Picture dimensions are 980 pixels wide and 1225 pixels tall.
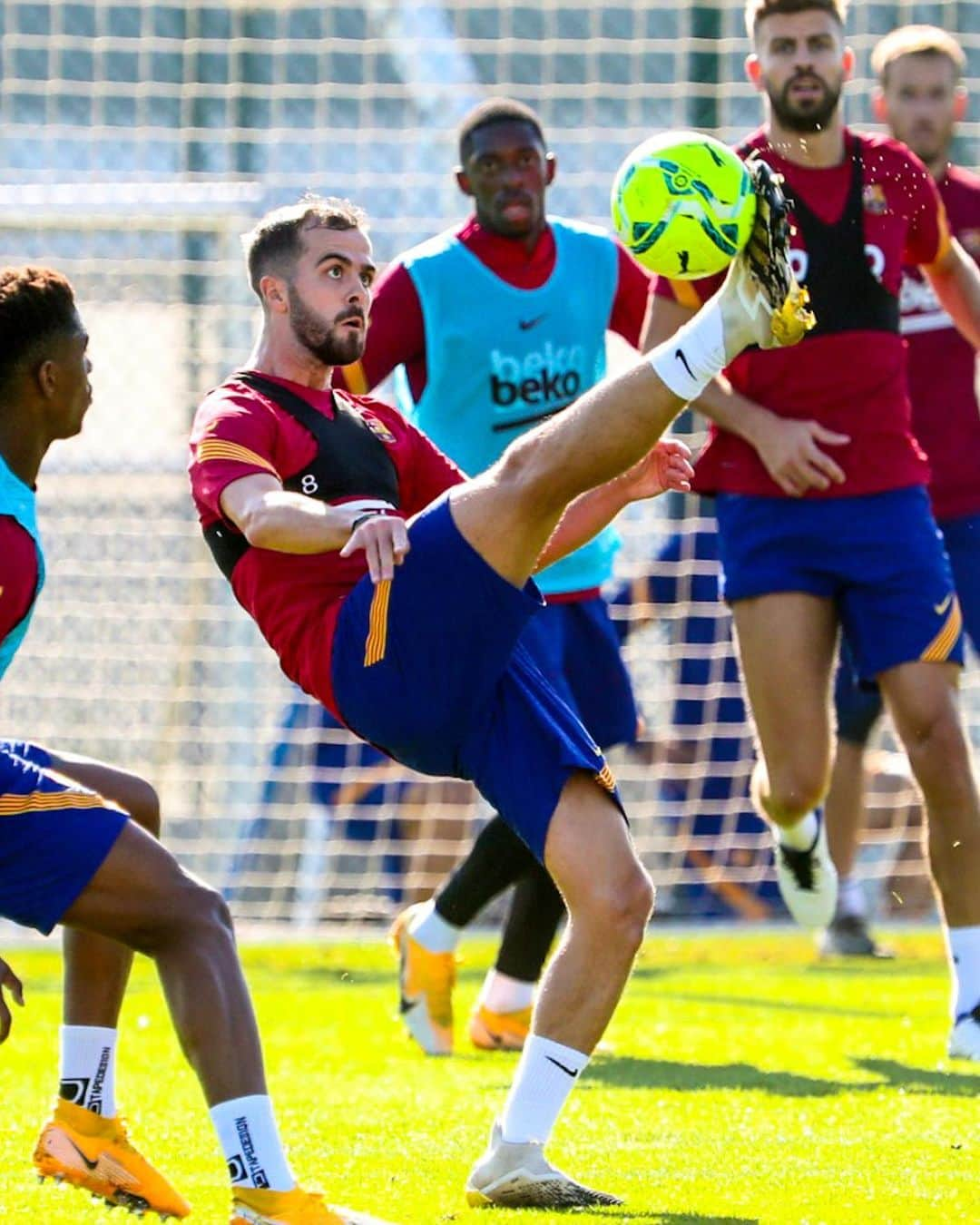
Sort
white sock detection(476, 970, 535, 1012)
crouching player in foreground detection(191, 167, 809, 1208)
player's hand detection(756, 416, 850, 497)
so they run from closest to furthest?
1. crouching player in foreground detection(191, 167, 809, 1208)
2. player's hand detection(756, 416, 850, 497)
3. white sock detection(476, 970, 535, 1012)

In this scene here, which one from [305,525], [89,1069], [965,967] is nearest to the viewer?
[305,525]

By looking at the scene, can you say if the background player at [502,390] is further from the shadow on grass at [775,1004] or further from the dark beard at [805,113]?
the shadow on grass at [775,1004]

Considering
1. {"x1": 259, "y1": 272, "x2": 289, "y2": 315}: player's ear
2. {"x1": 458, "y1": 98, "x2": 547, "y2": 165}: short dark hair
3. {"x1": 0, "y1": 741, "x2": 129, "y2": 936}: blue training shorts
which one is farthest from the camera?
{"x1": 458, "y1": 98, "x2": 547, "y2": 165}: short dark hair

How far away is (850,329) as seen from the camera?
6000 millimetres

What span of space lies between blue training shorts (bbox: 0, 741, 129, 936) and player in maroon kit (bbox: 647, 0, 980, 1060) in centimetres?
261

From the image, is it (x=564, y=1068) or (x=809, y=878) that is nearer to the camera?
(x=564, y=1068)

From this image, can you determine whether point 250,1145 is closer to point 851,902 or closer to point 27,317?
point 27,317

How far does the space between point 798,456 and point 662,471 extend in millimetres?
1414

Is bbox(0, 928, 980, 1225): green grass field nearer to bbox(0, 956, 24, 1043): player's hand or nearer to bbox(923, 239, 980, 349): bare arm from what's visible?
bbox(0, 956, 24, 1043): player's hand

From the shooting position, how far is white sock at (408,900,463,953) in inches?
252

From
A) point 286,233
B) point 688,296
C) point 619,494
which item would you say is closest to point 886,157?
point 688,296

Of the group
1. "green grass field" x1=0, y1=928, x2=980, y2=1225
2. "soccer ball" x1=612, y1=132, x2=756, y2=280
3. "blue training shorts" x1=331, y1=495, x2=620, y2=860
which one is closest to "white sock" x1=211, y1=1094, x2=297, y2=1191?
"green grass field" x1=0, y1=928, x2=980, y2=1225

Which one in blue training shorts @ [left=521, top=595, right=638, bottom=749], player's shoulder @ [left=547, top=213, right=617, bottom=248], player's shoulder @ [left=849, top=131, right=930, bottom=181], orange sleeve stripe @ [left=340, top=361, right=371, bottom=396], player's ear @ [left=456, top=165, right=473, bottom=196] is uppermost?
player's shoulder @ [left=849, top=131, right=930, bottom=181]

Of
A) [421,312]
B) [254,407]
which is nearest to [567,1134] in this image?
[254,407]
